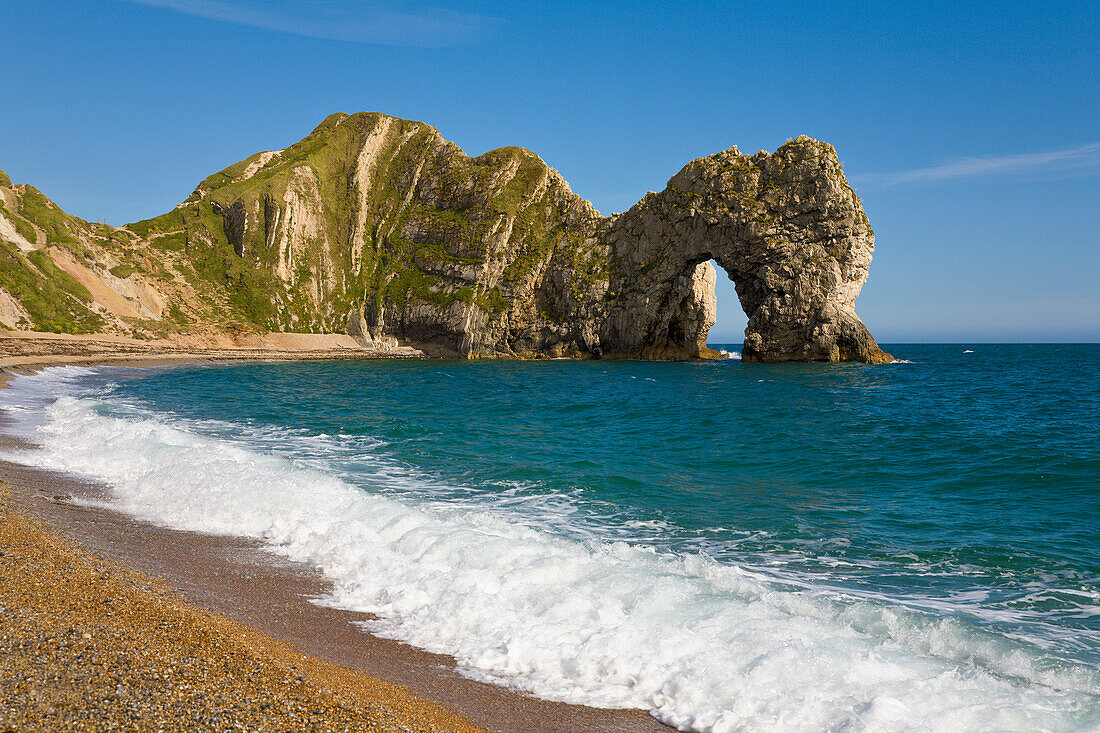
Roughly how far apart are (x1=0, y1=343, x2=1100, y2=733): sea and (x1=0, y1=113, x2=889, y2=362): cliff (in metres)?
53.0

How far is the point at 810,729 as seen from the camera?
15.4 feet

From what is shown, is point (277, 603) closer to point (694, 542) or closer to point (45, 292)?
point (694, 542)

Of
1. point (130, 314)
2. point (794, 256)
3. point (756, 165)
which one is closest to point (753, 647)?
point (794, 256)

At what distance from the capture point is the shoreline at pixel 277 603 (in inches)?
193

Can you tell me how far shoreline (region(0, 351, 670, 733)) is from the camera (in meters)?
4.89

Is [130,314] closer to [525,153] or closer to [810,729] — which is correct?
[525,153]

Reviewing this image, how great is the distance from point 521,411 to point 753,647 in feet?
75.5

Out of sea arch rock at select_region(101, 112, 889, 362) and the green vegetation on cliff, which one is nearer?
the green vegetation on cliff

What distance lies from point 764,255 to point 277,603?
A: 7411 centimetres

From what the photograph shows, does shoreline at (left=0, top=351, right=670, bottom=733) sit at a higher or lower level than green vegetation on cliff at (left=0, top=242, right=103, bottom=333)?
lower

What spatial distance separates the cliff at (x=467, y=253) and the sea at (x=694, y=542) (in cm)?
5302

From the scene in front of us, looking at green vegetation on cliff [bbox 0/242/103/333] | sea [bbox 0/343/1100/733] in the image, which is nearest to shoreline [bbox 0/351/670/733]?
sea [bbox 0/343/1100/733]

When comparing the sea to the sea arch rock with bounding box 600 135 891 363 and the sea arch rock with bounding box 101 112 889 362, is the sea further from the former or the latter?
the sea arch rock with bounding box 101 112 889 362

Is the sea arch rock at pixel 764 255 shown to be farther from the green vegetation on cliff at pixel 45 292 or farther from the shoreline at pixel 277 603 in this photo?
the shoreline at pixel 277 603
